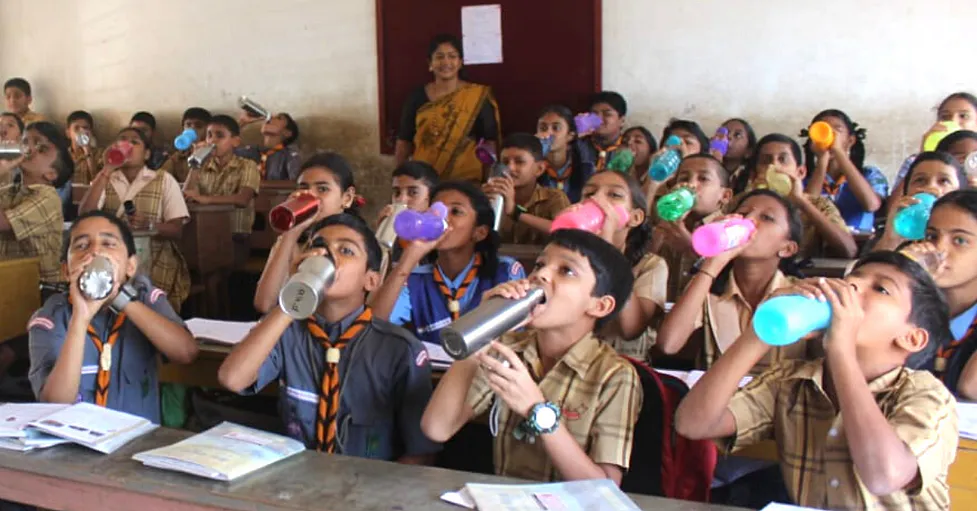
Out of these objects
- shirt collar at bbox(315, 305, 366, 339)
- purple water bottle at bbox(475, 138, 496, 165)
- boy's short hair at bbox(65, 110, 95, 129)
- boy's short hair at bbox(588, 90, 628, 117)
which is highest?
boy's short hair at bbox(588, 90, 628, 117)

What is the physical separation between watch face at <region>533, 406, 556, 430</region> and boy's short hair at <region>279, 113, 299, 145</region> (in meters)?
4.89

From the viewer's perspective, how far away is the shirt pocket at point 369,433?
182cm

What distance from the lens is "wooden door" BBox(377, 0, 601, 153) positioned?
532 centimetres

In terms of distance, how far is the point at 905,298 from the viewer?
135cm

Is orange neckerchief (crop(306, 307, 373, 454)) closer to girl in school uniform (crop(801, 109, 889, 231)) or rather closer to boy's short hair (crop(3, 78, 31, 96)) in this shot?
girl in school uniform (crop(801, 109, 889, 231))

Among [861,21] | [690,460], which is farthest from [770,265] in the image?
[861,21]

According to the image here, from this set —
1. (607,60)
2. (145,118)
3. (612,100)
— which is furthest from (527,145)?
(145,118)

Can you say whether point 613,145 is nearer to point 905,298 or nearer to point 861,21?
point 861,21

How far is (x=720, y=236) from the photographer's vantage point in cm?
190

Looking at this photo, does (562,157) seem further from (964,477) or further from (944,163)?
(964,477)

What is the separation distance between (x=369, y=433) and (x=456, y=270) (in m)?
0.85

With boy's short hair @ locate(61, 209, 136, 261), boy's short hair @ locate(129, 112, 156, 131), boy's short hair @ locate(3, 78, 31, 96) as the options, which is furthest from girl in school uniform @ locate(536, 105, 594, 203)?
boy's short hair @ locate(3, 78, 31, 96)

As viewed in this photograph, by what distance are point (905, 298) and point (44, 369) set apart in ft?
5.69

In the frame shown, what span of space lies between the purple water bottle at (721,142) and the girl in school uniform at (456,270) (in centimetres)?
191
